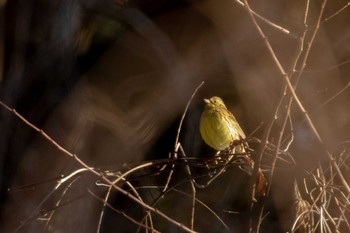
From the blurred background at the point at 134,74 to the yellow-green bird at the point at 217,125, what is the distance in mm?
132

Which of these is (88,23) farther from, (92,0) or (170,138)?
(170,138)

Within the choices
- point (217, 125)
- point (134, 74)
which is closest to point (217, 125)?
point (217, 125)

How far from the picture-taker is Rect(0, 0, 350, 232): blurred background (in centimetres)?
377

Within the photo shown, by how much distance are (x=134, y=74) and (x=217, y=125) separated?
55 cm

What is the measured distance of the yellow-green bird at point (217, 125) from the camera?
4.09 metres

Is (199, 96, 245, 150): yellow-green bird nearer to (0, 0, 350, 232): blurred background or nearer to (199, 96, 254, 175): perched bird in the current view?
(199, 96, 254, 175): perched bird

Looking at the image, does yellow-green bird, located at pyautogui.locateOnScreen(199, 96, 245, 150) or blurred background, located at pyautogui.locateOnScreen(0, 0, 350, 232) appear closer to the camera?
blurred background, located at pyautogui.locateOnScreen(0, 0, 350, 232)

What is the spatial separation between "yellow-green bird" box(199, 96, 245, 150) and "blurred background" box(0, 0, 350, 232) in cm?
13

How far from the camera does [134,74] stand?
4.11 metres

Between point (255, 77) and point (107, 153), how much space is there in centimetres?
87

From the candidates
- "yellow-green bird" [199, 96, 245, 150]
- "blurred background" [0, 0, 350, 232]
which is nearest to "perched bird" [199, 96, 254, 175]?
"yellow-green bird" [199, 96, 245, 150]

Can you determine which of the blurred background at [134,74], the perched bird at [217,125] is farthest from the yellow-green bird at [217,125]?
the blurred background at [134,74]

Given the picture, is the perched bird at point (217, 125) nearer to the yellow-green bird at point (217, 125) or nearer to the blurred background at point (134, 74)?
the yellow-green bird at point (217, 125)

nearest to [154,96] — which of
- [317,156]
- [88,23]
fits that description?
[88,23]
